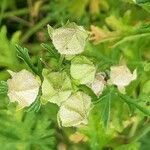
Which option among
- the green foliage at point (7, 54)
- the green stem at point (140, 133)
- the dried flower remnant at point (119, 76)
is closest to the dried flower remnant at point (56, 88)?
the dried flower remnant at point (119, 76)

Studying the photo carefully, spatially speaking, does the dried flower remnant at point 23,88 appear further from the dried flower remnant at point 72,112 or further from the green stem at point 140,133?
the green stem at point 140,133

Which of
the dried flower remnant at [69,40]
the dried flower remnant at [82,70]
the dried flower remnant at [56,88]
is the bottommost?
the dried flower remnant at [56,88]

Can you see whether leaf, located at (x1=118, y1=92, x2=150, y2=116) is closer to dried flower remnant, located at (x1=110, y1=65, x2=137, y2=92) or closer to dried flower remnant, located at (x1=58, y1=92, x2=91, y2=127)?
dried flower remnant, located at (x1=110, y1=65, x2=137, y2=92)

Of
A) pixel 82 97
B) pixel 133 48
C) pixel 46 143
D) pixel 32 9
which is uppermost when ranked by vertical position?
pixel 82 97

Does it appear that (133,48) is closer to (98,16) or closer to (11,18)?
(98,16)

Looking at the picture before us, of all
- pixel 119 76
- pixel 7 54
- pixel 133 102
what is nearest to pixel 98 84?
pixel 119 76

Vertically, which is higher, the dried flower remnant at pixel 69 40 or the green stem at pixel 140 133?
the dried flower remnant at pixel 69 40

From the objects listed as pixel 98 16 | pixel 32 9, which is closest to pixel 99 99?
pixel 98 16
